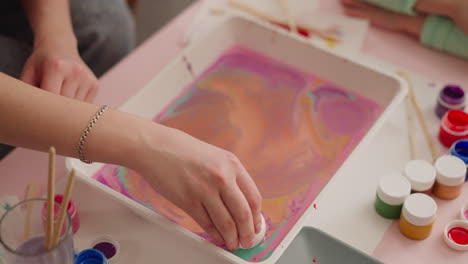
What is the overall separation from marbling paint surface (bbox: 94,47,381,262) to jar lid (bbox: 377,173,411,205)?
0.11 m

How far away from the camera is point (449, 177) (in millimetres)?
889

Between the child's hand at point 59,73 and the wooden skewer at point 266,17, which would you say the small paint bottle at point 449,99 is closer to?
the wooden skewer at point 266,17

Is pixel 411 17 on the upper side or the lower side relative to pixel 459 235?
upper

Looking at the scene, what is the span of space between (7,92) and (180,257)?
1.15 ft

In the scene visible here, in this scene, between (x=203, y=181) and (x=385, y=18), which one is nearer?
(x=203, y=181)

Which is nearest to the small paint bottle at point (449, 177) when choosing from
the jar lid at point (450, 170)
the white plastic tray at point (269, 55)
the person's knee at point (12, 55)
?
the jar lid at point (450, 170)

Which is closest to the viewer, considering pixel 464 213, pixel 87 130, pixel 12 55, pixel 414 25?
pixel 87 130

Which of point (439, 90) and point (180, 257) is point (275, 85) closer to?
point (439, 90)

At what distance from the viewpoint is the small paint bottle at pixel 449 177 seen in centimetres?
89

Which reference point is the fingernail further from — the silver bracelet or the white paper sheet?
the white paper sheet

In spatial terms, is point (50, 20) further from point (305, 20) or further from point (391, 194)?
point (391, 194)

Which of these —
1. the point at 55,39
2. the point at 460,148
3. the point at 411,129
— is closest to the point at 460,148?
the point at 460,148

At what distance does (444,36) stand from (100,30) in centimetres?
75

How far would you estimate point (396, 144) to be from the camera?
3.33 feet
